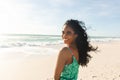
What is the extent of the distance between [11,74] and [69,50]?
8.67m

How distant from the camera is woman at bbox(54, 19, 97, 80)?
2586 millimetres

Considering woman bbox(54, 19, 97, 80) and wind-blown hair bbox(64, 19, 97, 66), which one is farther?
wind-blown hair bbox(64, 19, 97, 66)

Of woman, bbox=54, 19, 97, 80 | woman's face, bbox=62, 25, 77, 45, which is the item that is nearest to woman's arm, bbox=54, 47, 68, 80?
woman, bbox=54, 19, 97, 80

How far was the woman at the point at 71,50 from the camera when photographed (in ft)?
8.48

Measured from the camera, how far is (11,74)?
35.8 ft

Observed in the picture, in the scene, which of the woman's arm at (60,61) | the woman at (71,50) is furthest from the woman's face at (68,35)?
the woman's arm at (60,61)

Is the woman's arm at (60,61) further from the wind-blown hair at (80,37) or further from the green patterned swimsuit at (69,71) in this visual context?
the wind-blown hair at (80,37)

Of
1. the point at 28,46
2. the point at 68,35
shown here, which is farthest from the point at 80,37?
the point at 28,46

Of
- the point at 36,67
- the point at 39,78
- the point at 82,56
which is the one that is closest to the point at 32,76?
the point at 39,78

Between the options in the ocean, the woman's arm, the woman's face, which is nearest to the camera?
the woman's arm

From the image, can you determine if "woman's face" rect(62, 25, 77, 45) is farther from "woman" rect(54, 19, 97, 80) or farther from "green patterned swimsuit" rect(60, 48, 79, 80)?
"green patterned swimsuit" rect(60, 48, 79, 80)

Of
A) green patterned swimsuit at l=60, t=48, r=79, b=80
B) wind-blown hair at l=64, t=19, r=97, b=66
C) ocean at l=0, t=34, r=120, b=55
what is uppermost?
wind-blown hair at l=64, t=19, r=97, b=66

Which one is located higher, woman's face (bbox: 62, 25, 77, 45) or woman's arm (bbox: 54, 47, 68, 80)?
woman's face (bbox: 62, 25, 77, 45)

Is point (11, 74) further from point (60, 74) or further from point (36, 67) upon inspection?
point (60, 74)
